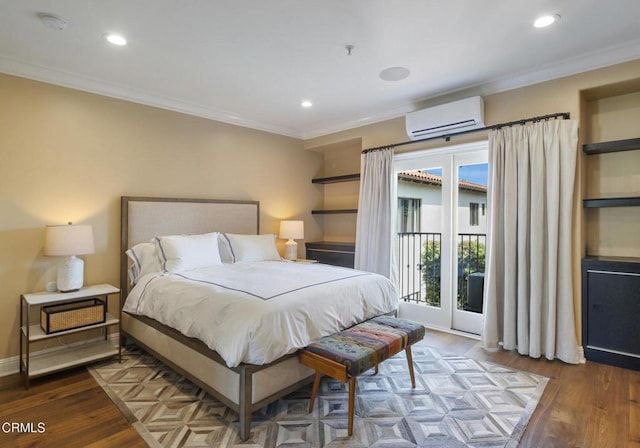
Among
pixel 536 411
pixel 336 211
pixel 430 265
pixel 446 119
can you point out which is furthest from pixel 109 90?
pixel 536 411

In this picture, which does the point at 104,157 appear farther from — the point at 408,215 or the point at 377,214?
the point at 408,215

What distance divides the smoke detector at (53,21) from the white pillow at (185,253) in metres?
1.88

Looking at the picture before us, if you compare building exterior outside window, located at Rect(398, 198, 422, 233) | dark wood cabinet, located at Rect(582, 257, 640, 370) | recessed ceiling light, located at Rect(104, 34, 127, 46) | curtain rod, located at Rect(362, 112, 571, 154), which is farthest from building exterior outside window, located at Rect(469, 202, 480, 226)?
recessed ceiling light, located at Rect(104, 34, 127, 46)

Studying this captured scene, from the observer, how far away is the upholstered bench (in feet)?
6.66

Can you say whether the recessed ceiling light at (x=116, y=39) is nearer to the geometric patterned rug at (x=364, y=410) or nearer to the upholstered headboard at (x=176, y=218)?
the upholstered headboard at (x=176, y=218)

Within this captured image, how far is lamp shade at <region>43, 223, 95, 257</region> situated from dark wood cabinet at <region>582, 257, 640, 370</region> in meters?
4.35

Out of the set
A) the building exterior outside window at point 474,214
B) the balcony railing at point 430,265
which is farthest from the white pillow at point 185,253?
the building exterior outside window at point 474,214

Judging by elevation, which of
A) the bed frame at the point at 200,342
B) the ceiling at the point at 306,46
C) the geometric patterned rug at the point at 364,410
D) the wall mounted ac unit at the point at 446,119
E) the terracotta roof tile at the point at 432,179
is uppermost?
the ceiling at the point at 306,46

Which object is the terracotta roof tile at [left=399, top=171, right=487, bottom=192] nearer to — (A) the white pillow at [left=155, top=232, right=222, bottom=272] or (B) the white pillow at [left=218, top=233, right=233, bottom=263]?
(B) the white pillow at [left=218, top=233, right=233, bottom=263]

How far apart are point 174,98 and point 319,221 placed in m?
2.79

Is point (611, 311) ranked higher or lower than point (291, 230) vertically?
lower

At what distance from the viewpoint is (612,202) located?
286 centimetres

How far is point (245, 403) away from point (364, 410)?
2.72 feet

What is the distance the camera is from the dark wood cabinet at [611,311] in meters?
2.77
